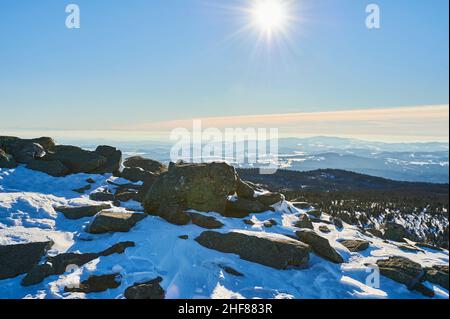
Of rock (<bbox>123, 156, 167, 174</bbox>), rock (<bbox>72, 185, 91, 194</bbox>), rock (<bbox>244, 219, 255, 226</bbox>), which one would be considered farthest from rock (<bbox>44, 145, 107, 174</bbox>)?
rock (<bbox>244, 219, 255, 226</bbox>)

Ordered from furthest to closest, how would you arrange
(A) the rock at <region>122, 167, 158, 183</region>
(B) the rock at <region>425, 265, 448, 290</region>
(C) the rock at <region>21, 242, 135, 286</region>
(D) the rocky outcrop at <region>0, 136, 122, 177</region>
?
(A) the rock at <region>122, 167, 158, 183</region> → (D) the rocky outcrop at <region>0, 136, 122, 177</region> → (B) the rock at <region>425, 265, 448, 290</region> → (C) the rock at <region>21, 242, 135, 286</region>

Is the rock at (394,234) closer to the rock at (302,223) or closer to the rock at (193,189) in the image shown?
the rock at (302,223)

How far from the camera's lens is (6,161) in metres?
21.4

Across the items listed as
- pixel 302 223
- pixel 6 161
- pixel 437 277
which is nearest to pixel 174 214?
pixel 302 223

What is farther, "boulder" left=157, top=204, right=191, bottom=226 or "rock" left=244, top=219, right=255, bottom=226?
"rock" left=244, top=219, right=255, bottom=226

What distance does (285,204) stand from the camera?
22.8 metres

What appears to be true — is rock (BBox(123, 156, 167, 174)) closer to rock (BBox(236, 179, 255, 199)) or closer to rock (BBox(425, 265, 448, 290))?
rock (BBox(236, 179, 255, 199))

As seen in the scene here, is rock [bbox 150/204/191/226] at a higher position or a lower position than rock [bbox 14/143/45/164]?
lower

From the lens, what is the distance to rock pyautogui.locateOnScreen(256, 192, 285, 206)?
21.7m

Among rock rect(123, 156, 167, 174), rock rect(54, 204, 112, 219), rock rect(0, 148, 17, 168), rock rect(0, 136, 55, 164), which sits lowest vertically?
rock rect(54, 204, 112, 219)

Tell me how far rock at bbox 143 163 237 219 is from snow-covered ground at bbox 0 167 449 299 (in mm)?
1036

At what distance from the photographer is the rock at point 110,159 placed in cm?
2472

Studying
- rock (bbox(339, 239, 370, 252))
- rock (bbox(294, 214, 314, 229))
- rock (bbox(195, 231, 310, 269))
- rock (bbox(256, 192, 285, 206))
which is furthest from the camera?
rock (bbox(256, 192, 285, 206))

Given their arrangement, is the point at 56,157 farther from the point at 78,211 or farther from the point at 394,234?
the point at 394,234
